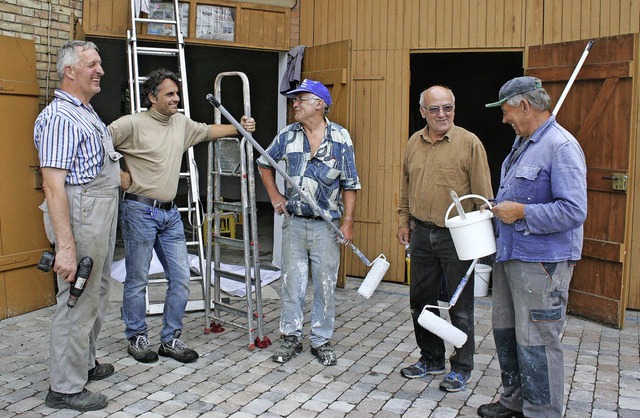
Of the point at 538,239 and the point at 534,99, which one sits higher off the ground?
the point at 534,99

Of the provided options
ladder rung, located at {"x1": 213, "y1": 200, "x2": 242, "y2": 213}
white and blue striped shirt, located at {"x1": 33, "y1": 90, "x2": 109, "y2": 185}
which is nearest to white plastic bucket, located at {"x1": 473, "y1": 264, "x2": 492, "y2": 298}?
ladder rung, located at {"x1": 213, "y1": 200, "x2": 242, "y2": 213}

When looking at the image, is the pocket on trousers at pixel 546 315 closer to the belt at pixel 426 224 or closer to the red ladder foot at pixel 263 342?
the belt at pixel 426 224

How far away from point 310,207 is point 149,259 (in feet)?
4.13

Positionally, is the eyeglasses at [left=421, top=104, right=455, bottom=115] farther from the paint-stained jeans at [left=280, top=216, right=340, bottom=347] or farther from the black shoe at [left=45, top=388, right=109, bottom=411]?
the black shoe at [left=45, top=388, right=109, bottom=411]

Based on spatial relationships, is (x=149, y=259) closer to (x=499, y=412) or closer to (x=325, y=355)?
(x=325, y=355)

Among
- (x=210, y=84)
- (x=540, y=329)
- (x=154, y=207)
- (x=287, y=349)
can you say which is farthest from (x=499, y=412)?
(x=210, y=84)

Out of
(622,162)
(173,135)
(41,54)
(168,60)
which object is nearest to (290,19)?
(41,54)

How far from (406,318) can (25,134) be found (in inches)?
151

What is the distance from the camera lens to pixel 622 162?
6234 millimetres

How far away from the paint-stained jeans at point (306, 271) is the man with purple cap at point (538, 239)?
5.32 ft

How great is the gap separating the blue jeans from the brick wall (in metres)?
2.22

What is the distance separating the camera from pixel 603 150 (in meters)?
6.39

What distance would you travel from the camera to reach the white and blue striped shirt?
13.5 feet

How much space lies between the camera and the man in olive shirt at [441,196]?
4.68 metres
